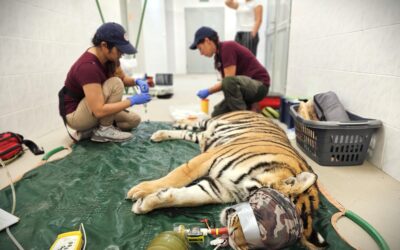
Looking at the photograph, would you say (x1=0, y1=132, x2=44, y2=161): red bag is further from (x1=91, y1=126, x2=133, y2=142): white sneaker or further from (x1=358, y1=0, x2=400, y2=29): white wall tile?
(x1=358, y1=0, x2=400, y2=29): white wall tile

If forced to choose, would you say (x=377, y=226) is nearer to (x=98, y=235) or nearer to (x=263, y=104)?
(x=98, y=235)

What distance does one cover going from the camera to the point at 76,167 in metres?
2.14

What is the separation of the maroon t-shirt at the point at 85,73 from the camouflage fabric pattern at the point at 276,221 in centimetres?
194

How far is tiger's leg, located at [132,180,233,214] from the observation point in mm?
1481

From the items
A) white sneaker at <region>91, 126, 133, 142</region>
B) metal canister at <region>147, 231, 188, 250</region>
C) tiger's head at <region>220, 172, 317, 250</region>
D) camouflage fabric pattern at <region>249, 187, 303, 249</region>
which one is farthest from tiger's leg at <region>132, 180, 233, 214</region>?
white sneaker at <region>91, 126, 133, 142</region>

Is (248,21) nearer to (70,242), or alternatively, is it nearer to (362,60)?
(362,60)

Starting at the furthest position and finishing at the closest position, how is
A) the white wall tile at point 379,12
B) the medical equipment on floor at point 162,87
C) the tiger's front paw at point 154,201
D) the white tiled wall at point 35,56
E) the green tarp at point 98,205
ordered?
the medical equipment on floor at point 162,87 → the white tiled wall at point 35,56 → the white wall tile at point 379,12 → the tiger's front paw at point 154,201 → the green tarp at point 98,205

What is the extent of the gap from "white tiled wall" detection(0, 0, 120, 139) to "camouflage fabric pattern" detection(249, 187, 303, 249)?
2.68m

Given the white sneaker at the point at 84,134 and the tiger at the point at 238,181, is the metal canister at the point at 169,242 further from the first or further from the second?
the white sneaker at the point at 84,134

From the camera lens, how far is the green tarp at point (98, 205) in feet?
4.44

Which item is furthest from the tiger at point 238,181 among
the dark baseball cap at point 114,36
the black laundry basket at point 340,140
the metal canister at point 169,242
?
the dark baseball cap at point 114,36

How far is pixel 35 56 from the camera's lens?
3.02 m

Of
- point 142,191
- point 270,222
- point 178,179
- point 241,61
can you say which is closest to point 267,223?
point 270,222

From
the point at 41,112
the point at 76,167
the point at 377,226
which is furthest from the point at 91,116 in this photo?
the point at 377,226
